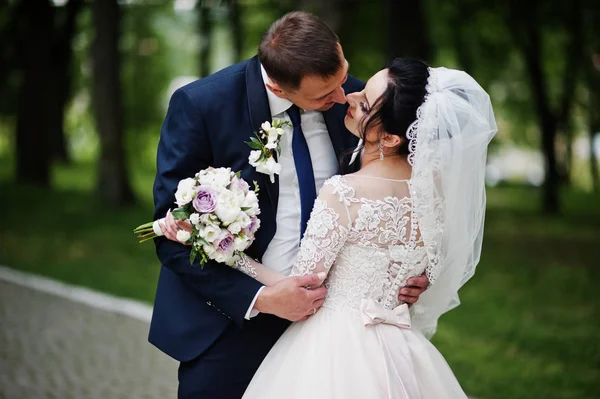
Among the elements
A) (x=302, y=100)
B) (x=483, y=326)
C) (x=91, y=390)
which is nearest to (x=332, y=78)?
(x=302, y=100)

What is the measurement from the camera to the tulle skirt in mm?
3084

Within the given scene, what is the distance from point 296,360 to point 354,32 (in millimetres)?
17548

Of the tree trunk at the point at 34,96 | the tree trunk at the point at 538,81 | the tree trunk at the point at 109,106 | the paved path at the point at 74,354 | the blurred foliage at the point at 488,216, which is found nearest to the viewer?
the paved path at the point at 74,354

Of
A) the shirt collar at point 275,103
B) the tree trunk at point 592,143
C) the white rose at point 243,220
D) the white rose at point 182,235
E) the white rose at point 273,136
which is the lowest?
the tree trunk at point 592,143

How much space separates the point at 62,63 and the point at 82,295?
12.5 meters

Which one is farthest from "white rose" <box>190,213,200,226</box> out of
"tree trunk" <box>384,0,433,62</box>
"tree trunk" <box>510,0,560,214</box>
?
"tree trunk" <box>510,0,560,214</box>

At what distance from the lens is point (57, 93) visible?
21469 mm

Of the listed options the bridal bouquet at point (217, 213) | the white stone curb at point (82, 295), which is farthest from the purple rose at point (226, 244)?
the white stone curb at point (82, 295)

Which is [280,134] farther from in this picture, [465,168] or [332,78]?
[465,168]

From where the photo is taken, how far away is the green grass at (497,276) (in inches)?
271

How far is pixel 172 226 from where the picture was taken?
3152 millimetres

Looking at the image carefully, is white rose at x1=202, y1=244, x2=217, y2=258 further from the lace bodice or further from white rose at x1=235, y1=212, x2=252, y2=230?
the lace bodice

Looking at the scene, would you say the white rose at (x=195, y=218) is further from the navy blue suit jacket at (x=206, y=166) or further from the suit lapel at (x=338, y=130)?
the suit lapel at (x=338, y=130)

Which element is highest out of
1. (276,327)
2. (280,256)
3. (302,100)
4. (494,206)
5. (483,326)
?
(302,100)
